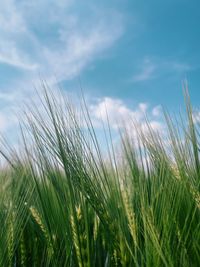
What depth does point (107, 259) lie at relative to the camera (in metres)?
0.77

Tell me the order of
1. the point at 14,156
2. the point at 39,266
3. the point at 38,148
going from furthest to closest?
the point at 14,156 → the point at 39,266 → the point at 38,148

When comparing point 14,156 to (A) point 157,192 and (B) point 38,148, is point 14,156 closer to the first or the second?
(B) point 38,148

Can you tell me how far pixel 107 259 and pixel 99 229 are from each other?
81 mm

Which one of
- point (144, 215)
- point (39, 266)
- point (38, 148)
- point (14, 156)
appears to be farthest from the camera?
point (14, 156)

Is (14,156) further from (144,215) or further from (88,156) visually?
(144,215)

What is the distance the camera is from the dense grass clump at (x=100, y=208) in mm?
708

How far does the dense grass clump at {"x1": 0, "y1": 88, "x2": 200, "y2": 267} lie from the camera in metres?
0.71

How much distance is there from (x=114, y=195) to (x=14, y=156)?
38 cm

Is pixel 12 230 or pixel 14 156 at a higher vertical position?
pixel 14 156

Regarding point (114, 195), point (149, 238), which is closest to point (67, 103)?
point (114, 195)

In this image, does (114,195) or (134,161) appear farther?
(134,161)

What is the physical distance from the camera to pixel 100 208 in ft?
2.41

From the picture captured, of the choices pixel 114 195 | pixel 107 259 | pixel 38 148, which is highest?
pixel 38 148

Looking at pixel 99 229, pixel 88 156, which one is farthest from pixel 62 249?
pixel 88 156
